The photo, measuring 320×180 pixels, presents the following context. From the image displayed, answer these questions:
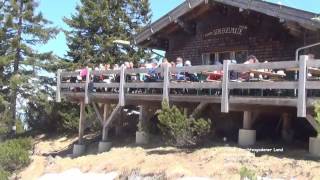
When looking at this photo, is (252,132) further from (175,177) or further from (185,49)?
(185,49)

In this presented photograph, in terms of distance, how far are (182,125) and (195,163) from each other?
1.57 metres

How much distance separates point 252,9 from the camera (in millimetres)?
18203

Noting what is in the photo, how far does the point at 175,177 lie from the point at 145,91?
567 centimetres

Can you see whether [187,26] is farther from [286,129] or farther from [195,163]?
[195,163]

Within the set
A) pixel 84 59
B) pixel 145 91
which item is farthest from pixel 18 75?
pixel 145 91

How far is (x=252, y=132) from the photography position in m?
15.8

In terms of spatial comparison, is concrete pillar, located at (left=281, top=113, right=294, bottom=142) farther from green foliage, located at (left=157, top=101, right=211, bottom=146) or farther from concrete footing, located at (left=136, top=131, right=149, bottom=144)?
concrete footing, located at (left=136, top=131, right=149, bottom=144)

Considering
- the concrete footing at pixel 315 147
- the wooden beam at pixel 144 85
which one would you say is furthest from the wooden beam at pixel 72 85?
the concrete footing at pixel 315 147

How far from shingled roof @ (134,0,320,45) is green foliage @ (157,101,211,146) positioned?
381cm

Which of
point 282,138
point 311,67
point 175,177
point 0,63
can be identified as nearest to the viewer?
point 311,67

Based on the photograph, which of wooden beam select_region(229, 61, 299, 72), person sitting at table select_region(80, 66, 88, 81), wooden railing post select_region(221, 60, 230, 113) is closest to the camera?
wooden beam select_region(229, 61, 299, 72)

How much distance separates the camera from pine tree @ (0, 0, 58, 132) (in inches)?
1298

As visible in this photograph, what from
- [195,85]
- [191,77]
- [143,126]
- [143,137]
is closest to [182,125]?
[195,85]

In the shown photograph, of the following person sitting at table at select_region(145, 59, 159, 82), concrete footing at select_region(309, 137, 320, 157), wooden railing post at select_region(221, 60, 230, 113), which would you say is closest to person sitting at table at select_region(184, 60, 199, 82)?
person sitting at table at select_region(145, 59, 159, 82)
